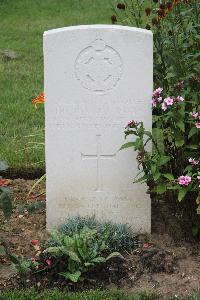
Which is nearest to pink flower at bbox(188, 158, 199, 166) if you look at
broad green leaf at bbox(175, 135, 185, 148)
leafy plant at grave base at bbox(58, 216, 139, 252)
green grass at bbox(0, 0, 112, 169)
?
broad green leaf at bbox(175, 135, 185, 148)

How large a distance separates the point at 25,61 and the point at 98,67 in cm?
581

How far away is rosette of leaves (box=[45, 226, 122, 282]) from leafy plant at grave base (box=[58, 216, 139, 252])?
71 mm

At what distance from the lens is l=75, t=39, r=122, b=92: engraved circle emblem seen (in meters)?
4.67

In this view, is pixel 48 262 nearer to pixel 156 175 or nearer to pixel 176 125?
pixel 156 175

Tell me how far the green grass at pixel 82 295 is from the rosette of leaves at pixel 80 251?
0.12 metres

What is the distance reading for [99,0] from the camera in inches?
620

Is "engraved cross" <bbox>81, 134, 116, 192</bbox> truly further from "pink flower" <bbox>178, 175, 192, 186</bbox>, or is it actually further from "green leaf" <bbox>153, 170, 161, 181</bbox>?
"pink flower" <bbox>178, 175, 192, 186</bbox>

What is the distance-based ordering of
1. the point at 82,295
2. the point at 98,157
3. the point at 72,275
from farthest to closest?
the point at 98,157
the point at 72,275
the point at 82,295

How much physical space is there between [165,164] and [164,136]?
190 mm

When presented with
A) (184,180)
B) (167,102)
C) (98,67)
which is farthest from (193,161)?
(98,67)

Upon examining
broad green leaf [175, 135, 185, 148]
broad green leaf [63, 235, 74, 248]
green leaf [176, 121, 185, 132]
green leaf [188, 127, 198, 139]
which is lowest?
broad green leaf [63, 235, 74, 248]

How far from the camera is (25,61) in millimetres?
10367

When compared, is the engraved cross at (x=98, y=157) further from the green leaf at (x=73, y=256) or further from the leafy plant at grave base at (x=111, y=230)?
the green leaf at (x=73, y=256)

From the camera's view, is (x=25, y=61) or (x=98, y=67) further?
(x=25, y=61)
